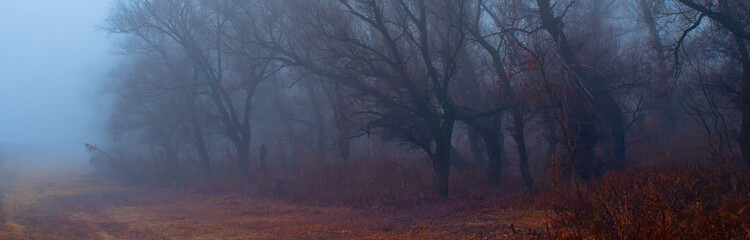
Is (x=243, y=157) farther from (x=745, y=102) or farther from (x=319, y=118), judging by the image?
(x=745, y=102)

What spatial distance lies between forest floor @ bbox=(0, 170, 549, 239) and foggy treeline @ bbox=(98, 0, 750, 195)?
186 cm

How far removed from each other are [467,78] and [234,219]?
8.69 metres

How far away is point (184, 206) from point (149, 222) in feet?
12.7

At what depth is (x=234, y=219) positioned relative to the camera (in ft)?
41.1

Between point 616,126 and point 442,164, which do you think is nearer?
point 442,164

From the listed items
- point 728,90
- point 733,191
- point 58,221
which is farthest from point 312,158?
point 733,191

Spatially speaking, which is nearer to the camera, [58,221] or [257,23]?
[58,221]

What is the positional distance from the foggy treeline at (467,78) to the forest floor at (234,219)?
186 centimetres

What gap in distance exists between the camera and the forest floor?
8.93 m

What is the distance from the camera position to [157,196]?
786 inches

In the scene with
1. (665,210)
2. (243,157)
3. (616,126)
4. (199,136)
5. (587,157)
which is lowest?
(665,210)

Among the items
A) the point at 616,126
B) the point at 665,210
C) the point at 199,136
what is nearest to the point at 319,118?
the point at 199,136

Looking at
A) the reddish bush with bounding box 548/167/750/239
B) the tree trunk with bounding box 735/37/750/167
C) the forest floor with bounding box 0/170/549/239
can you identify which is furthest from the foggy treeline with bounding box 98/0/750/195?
the forest floor with bounding box 0/170/549/239

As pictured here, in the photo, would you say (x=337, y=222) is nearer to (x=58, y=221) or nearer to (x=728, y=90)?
(x=58, y=221)
